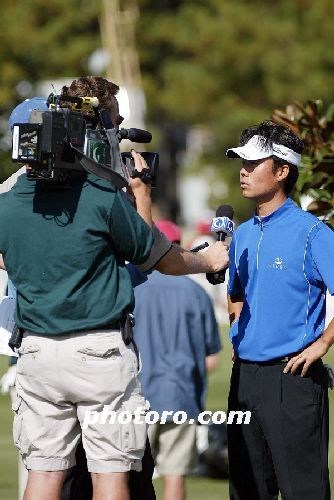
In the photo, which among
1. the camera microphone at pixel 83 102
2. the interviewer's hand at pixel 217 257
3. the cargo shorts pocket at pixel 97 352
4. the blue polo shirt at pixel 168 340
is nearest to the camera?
the cargo shorts pocket at pixel 97 352

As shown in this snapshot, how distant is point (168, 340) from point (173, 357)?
0.36 feet

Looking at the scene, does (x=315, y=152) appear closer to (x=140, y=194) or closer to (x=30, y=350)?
(x=140, y=194)

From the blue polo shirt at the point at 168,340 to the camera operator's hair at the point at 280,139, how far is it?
1.85m

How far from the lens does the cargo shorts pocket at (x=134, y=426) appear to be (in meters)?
5.27

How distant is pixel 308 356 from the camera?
18.8 feet

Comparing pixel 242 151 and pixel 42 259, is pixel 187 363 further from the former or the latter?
pixel 42 259

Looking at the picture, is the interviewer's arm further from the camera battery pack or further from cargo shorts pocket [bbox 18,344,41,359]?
the camera battery pack

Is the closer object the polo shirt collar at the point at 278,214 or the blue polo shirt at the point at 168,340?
the polo shirt collar at the point at 278,214

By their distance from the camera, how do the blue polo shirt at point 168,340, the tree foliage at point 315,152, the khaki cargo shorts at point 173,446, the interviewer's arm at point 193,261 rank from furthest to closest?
the khaki cargo shorts at point 173,446 < the blue polo shirt at point 168,340 < the tree foliage at point 315,152 < the interviewer's arm at point 193,261

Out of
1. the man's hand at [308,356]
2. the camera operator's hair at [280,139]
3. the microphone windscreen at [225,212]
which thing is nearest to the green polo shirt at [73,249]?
the microphone windscreen at [225,212]

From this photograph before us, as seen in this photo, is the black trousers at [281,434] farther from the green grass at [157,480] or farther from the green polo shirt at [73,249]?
the green grass at [157,480]

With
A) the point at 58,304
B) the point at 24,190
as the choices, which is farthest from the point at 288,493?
the point at 24,190

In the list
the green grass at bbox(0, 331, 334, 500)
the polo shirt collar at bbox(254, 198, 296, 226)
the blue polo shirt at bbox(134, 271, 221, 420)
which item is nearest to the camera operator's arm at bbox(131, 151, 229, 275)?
the polo shirt collar at bbox(254, 198, 296, 226)

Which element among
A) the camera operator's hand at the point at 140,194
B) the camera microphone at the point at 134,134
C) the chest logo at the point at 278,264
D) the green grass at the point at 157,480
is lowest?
the green grass at the point at 157,480
